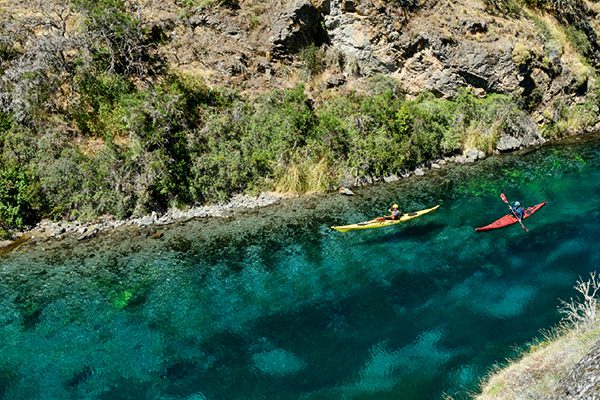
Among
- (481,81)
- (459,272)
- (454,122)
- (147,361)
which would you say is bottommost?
(459,272)

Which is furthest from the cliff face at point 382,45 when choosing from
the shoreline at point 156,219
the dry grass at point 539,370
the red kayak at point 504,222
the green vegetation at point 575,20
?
the dry grass at point 539,370

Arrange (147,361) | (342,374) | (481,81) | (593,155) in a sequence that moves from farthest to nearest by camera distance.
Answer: (481,81) < (593,155) < (147,361) < (342,374)

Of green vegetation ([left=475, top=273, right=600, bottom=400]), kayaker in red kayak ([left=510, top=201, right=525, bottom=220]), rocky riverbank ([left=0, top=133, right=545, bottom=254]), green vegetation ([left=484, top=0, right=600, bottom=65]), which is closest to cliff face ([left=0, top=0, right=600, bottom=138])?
green vegetation ([left=484, top=0, right=600, bottom=65])

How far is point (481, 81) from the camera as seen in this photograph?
28109 millimetres

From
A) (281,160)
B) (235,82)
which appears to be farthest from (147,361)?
(235,82)

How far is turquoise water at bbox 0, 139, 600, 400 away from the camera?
12.0m

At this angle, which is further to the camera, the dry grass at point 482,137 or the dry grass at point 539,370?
the dry grass at point 482,137

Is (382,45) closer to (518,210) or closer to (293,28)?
(293,28)

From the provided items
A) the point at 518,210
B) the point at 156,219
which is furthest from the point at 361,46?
the point at 156,219

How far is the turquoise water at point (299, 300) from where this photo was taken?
11992mm

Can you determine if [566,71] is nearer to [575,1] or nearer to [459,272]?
[575,1]

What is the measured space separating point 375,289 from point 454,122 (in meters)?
14.6

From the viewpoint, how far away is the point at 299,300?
1511 cm

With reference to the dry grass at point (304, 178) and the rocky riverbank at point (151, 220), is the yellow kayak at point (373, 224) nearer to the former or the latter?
the rocky riverbank at point (151, 220)
